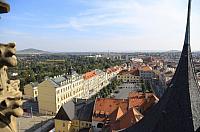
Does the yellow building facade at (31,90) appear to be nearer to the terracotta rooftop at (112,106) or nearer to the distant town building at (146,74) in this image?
the terracotta rooftop at (112,106)

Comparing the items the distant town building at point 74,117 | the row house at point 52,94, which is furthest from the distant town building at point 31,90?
the distant town building at point 74,117

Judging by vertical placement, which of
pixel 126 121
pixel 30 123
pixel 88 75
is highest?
pixel 126 121

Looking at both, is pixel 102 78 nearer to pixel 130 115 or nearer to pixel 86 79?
pixel 86 79

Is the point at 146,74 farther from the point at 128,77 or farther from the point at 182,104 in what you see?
the point at 182,104

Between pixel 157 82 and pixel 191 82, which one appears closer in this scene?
→ pixel 191 82

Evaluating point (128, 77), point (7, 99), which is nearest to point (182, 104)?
point (7, 99)

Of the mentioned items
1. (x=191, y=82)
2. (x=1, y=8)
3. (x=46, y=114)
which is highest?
(x=1, y=8)

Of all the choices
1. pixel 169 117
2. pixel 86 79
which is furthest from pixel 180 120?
pixel 86 79
